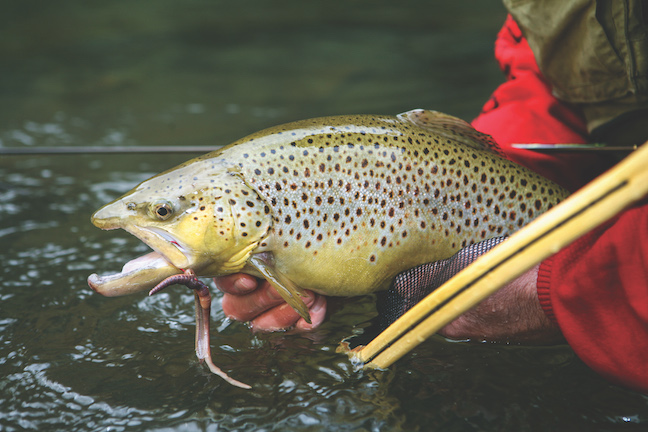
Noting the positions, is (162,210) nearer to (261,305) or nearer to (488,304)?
(261,305)

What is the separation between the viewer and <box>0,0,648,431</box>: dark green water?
1.63 meters

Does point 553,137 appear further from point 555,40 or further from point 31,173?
point 31,173

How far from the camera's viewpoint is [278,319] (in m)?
1.89

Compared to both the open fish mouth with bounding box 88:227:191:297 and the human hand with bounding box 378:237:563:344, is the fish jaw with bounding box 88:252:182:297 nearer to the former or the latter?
the open fish mouth with bounding box 88:227:191:297

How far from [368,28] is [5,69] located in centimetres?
417

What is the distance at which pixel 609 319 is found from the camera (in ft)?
4.42

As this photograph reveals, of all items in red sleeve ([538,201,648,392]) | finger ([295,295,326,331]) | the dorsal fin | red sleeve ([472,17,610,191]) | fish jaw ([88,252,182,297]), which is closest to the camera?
red sleeve ([538,201,648,392])

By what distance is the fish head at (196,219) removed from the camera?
60.6 inches

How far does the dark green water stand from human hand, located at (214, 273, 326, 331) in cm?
7

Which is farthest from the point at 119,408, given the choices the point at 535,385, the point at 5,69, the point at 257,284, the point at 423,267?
the point at 5,69

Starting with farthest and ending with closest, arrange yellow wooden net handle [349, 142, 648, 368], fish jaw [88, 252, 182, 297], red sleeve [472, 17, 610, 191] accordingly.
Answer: red sleeve [472, 17, 610, 191], fish jaw [88, 252, 182, 297], yellow wooden net handle [349, 142, 648, 368]

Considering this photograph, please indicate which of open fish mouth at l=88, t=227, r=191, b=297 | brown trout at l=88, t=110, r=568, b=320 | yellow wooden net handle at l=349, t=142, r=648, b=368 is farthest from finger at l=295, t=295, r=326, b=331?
yellow wooden net handle at l=349, t=142, r=648, b=368

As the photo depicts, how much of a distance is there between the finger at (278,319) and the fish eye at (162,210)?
1.58 ft

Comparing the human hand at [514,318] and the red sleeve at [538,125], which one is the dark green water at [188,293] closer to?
the human hand at [514,318]
